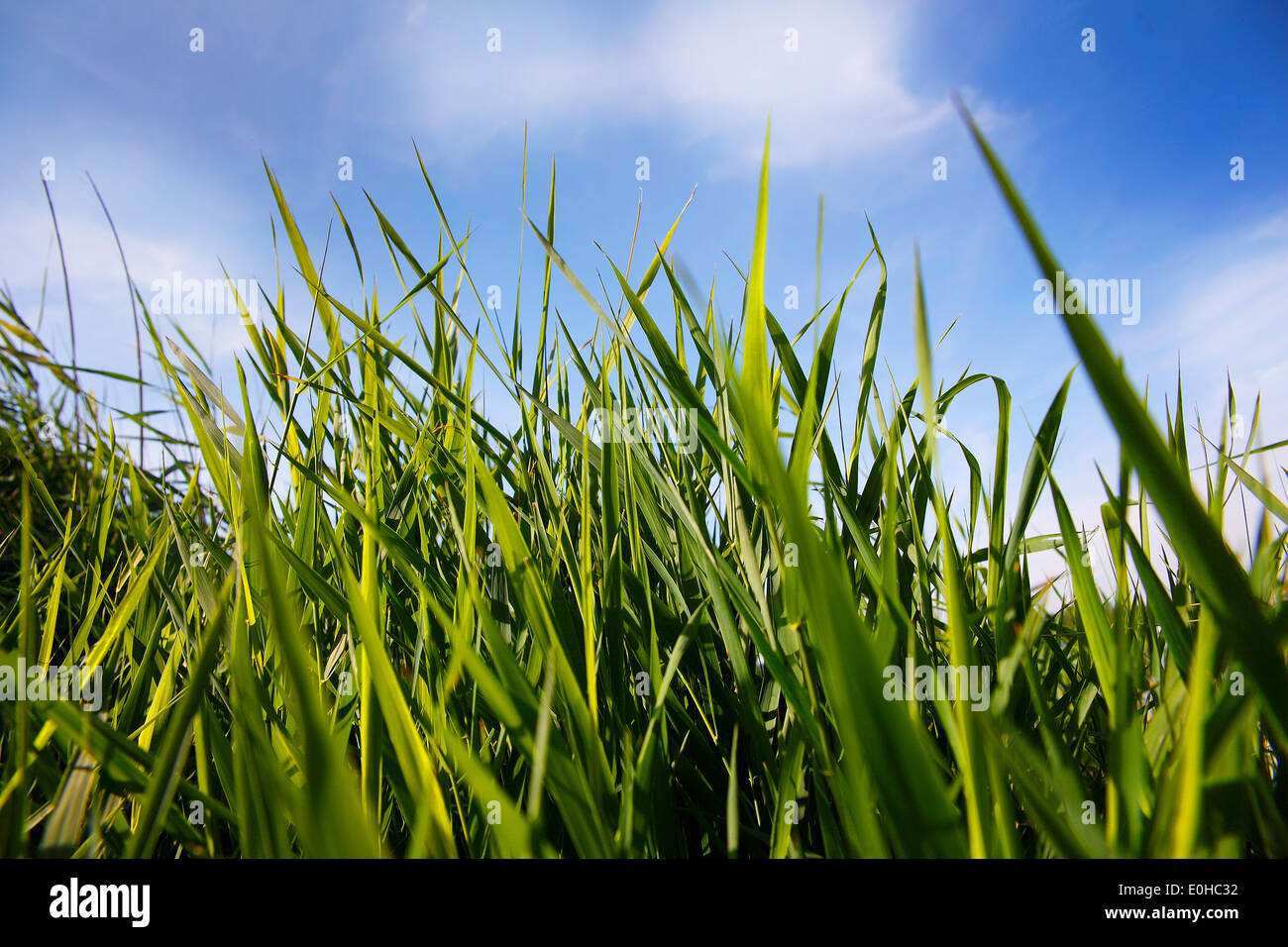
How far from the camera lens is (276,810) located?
32 centimetres

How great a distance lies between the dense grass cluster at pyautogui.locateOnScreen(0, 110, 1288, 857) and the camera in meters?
0.25

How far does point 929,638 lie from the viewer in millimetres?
536

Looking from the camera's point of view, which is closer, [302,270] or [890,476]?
[890,476]

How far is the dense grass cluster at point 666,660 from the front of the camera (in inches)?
9.8

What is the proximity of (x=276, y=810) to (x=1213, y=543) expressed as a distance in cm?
42

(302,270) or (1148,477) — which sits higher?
(302,270)

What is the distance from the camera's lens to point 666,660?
0.55m

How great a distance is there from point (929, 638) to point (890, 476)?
0.85 feet
